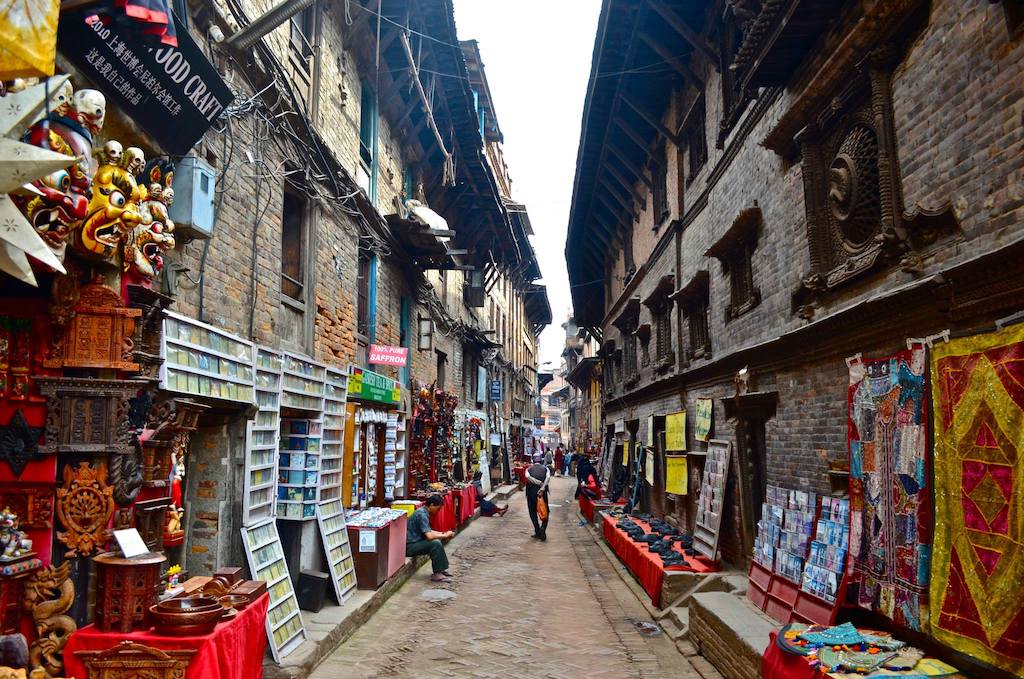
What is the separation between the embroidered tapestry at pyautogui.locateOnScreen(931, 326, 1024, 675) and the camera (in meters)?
3.65

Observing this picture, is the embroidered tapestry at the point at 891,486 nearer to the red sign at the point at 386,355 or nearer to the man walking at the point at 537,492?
the red sign at the point at 386,355

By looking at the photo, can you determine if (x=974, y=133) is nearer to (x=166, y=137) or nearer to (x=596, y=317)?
(x=166, y=137)

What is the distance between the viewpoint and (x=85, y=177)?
4.18 meters

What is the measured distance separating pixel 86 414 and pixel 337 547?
190 inches

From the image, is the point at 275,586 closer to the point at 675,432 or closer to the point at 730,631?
the point at 730,631

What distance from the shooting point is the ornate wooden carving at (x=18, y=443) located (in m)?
4.02

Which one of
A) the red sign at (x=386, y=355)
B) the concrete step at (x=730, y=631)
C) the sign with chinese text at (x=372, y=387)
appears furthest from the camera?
the red sign at (x=386, y=355)

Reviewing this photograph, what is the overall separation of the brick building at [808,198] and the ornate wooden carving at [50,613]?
219 inches

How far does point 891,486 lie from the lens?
4.94m

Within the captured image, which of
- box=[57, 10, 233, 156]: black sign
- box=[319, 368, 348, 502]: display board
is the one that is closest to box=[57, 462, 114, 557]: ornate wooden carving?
box=[57, 10, 233, 156]: black sign

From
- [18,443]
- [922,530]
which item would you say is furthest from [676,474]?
[18,443]

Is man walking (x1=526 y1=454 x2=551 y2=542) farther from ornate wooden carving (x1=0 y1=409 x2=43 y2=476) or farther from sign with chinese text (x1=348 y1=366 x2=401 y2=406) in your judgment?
ornate wooden carving (x1=0 y1=409 x2=43 y2=476)

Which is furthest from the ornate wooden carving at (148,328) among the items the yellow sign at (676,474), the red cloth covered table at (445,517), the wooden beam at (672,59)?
the wooden beam at (672,59)

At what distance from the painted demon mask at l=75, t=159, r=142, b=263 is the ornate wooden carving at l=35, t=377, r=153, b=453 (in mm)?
796
